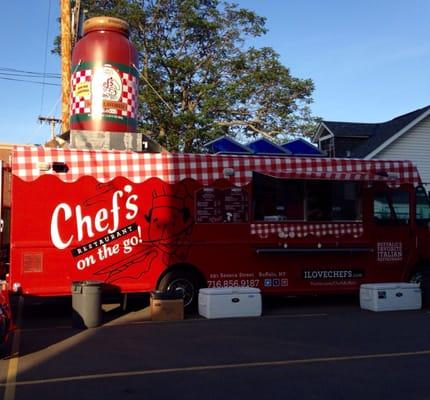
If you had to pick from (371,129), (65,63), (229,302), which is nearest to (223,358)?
(229,302)

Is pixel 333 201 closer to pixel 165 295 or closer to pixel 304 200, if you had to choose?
pixel 304 200

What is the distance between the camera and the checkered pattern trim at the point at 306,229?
444 inches

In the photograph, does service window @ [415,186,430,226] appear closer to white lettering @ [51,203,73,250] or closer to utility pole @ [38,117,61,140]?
white lettering @ [51,203,73,250]

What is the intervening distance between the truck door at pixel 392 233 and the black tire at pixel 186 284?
12.9 feet

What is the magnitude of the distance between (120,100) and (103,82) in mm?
517

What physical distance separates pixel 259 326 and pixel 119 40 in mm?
6982

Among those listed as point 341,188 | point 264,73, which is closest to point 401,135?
point 264,73

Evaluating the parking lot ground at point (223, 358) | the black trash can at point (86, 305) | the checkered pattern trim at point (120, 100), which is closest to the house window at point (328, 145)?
the checkered pattern trim at point (120, 100)

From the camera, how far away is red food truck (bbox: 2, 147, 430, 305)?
1011 centimetres

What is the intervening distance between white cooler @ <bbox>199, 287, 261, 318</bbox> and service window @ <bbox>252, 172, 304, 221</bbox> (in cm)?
159

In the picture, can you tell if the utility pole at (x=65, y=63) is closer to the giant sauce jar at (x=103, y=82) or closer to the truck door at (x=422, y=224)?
the giant sauce jar at (x=103, y=82)

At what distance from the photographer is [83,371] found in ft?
21.7

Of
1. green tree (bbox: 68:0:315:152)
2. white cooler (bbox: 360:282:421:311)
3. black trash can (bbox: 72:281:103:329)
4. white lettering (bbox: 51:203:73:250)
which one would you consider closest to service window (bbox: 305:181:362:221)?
white cooler (bbox: 360:282:421:311)

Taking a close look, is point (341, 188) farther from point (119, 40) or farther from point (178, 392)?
point (178, 392)
